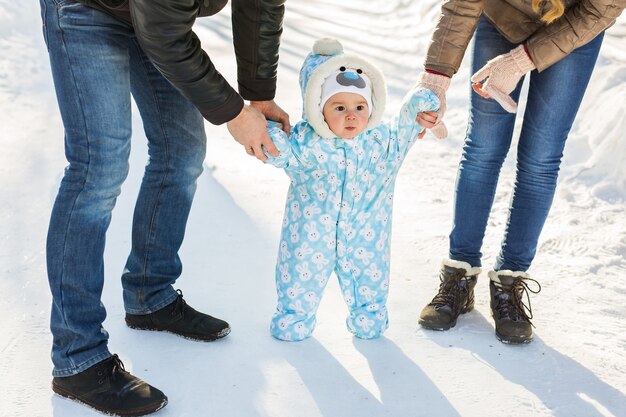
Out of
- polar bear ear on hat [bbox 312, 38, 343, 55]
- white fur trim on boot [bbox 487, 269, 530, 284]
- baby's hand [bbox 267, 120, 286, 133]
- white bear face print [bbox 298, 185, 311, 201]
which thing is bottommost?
white fur trim on boot [bbox 487, 269, 530, 284]

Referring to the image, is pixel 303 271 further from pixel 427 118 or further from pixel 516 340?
pixel 516 340

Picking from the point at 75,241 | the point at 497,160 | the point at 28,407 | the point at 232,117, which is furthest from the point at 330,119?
the point at 28,407

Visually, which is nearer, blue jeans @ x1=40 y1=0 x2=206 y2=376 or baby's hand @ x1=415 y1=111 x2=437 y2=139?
blue jeans @ x1=40 y1=0 x2=206 y2=376

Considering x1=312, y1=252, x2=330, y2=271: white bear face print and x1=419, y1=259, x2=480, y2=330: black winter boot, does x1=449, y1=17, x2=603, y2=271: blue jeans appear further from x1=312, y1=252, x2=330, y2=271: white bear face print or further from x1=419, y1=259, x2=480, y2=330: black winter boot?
x1=312, y1=252, x2=330, y2=271: white bear face print

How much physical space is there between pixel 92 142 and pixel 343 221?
80 centimetres

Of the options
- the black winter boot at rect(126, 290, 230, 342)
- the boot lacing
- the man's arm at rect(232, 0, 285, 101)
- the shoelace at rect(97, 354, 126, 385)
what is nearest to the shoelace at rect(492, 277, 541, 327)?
the boot lacing

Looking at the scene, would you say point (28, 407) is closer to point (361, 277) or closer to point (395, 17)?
point (361, 277)

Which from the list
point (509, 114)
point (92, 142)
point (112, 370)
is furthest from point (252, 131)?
point (509, 114)

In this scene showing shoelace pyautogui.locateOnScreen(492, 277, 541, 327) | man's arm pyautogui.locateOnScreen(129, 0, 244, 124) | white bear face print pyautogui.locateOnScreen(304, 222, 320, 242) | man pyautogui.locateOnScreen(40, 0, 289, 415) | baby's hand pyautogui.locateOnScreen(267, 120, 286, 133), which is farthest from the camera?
shoelace pyautogui.locateOnScreen(492, 277, 541, 327)

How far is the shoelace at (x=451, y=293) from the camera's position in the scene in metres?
2.57

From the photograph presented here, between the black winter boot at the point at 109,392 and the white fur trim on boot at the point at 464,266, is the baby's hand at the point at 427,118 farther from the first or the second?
the black winter boot at the point at 109,392

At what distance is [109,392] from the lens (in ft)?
6.75

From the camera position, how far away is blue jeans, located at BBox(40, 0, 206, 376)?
1.91 metres

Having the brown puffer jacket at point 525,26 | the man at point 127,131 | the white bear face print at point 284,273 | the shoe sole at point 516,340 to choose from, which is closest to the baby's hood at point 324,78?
the man at point 127,131
